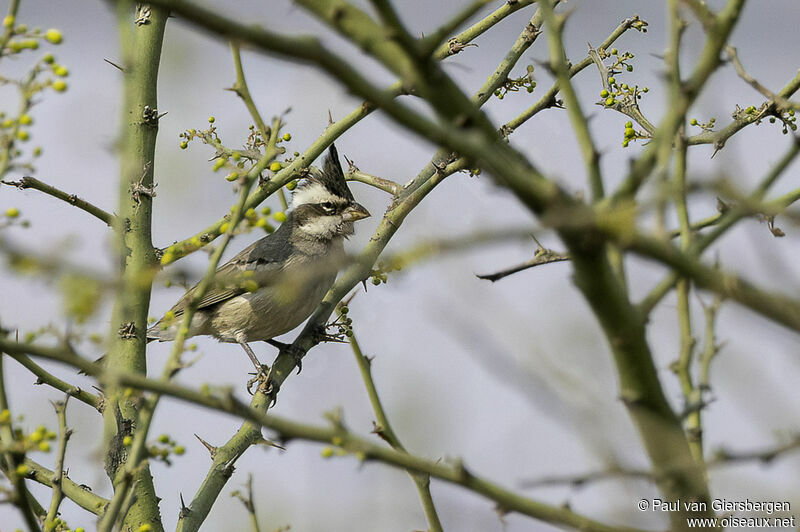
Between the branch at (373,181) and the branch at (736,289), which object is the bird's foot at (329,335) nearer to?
the branch at (373,181)

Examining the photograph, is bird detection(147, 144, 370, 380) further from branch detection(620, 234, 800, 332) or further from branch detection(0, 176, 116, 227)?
branch detection(620, 234, 800, 332)

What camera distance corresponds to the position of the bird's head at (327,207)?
6.54 metres

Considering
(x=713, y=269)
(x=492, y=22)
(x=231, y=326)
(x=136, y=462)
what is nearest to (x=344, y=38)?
(x=713, y=269)

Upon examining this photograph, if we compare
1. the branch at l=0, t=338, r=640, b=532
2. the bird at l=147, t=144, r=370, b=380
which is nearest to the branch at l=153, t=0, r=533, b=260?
the branch at l=0, t=338, r=640, b=532

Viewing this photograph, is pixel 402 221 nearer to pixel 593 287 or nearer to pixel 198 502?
pixel 198 502

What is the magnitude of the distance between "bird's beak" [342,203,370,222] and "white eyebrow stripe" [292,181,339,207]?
13cm

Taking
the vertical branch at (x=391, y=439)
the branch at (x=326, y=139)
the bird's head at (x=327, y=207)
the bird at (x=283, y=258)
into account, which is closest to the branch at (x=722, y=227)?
Answer: the vertical branch at (x=391, y=439)

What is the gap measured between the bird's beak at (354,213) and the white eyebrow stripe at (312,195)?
131 mm

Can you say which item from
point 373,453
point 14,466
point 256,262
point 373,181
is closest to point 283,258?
point 256,262

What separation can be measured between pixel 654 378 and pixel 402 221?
8.96ft

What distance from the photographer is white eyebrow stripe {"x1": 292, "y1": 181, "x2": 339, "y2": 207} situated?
6.66 m

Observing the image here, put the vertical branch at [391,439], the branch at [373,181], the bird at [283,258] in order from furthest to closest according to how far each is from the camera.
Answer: the bird at [283,258] → the branch at [373,181] → the vertical branch at [391,439]

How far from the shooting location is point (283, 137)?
162 inches

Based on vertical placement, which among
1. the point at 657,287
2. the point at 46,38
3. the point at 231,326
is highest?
the point at 231,326
